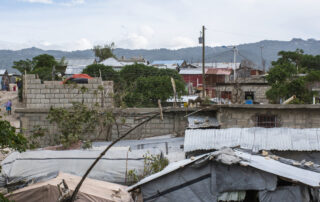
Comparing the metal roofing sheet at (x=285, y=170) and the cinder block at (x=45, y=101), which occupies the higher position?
the cinder block at (x=45, y=101)

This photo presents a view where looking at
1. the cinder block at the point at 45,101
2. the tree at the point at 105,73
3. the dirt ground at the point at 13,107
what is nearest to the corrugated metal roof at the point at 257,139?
the cinder block at the point at 45,101

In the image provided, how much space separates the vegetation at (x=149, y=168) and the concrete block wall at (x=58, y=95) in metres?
5.75

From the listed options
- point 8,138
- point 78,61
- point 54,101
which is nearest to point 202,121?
point 54,101

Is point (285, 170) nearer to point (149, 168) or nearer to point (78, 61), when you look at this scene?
point (149, 168)

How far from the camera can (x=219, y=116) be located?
13.5 meters

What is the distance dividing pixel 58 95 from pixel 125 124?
2962mm

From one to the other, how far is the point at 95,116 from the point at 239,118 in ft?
16.5

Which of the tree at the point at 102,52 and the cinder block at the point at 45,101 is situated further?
the tree at the point at 102,52

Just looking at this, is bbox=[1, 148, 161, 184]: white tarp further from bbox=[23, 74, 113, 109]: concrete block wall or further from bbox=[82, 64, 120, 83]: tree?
bbox=[82, 64, 120, 83]: tree

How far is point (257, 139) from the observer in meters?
10.8

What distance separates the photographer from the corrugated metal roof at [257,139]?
10508mm

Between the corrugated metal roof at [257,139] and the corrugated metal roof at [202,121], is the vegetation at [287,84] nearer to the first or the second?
the corrugated metal roof at [202,121]

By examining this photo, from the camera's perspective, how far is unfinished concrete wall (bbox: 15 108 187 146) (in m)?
14.8

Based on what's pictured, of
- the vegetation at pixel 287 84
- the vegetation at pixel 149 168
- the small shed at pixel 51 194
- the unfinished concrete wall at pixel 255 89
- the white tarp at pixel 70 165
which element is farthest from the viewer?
the unfinished concrete wall at pixel 255 89
